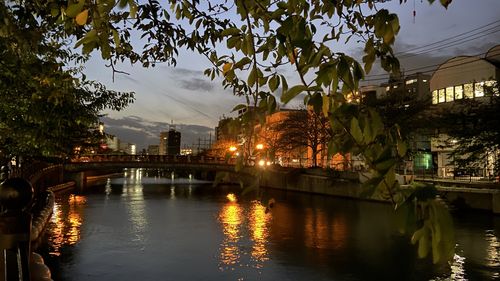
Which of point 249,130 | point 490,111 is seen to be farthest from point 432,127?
point 249,130

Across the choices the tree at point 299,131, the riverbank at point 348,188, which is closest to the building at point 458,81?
the riverbank at point 348,188

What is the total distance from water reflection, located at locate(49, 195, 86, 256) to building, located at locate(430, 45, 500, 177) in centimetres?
2678

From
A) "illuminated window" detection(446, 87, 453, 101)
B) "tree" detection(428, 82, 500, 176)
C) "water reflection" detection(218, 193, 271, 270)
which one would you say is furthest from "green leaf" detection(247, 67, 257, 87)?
"illuminated window" detection(446, 87, 453, 101)

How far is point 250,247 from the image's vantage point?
18.7m

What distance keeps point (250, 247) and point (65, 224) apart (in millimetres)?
11208

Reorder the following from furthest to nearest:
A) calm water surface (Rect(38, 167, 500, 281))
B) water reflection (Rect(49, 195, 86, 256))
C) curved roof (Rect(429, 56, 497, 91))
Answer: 1. curved roof (Rect(429, 56, 497, 91))
2. water reflection (Rect(49, 195, 86, 256))
3. calm water surface (Rect(38, 167, 500, 281))

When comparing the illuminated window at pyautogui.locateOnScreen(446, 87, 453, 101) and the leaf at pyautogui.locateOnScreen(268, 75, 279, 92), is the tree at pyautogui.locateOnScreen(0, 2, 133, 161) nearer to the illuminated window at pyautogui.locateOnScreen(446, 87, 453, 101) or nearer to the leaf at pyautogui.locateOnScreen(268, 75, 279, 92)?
the leaf at pyautogui.locateOnScreen(268, 75, 279, 92)

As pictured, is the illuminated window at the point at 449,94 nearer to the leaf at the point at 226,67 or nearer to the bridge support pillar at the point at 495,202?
the bridge support pillar at the point at 495,202

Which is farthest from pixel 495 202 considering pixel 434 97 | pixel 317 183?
pixel 317 183

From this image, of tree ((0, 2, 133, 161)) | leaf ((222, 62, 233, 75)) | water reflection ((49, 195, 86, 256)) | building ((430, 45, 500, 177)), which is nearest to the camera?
leaf ((222, 62, 233, 75))

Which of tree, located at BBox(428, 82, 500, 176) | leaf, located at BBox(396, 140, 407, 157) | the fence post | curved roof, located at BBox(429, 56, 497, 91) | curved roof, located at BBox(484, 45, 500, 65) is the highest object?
curved roof, located at BBox(484, 45, 500, 65)

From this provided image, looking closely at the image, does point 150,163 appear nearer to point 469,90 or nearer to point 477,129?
point 469,90

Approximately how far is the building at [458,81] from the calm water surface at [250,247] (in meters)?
12.7

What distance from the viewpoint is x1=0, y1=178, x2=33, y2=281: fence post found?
359cm
